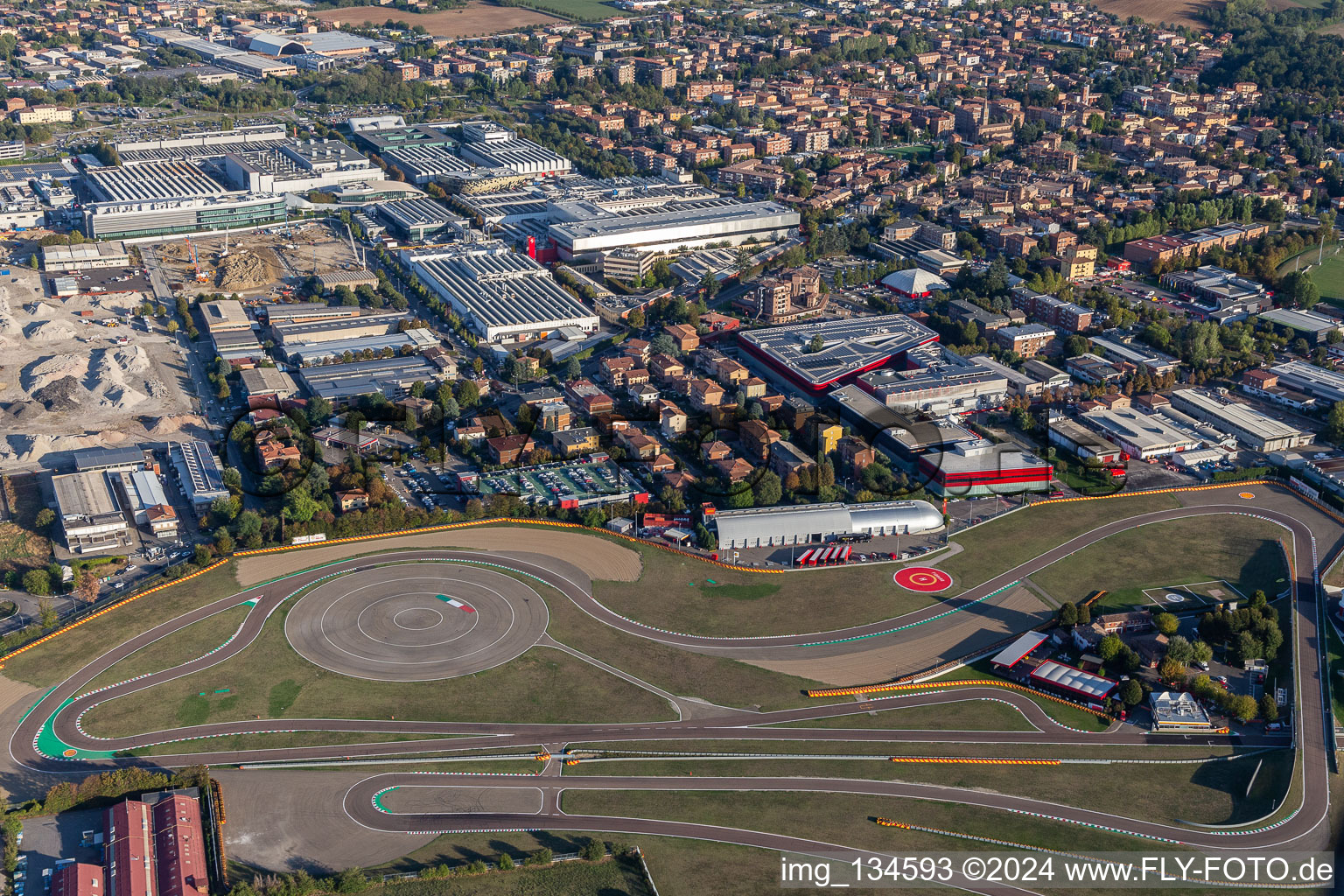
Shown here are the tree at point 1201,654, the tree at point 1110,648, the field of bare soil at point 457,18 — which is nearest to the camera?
the tree at point 1201,654

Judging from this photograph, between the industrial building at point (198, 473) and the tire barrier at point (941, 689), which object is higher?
the industrial building at point (198, 473)

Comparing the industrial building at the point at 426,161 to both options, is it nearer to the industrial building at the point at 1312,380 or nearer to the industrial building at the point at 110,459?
the industrial building at the point at 110,459

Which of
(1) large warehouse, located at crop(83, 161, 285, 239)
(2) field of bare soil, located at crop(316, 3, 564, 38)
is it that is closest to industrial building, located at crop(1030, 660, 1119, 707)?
(1) large warehouse, located at crop(83, 161, 285, 239)

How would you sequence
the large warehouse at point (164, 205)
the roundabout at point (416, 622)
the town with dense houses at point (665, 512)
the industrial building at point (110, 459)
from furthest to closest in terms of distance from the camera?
the large warehouse at point (164, 205) → the industrial building at point (110, 459) → the roundabout at point (416, 622) → the town with dense houses at point (665, 512)

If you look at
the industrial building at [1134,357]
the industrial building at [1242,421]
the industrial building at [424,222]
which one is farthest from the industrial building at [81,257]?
the industrial building at [1242,421]

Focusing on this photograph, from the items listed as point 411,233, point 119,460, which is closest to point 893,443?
point 119,460

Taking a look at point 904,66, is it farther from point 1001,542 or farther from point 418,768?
point 418,768

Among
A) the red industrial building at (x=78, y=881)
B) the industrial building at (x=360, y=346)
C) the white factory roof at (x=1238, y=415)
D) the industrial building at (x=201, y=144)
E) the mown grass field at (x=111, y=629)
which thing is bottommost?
the mown grass field at (x=111, y=629)
